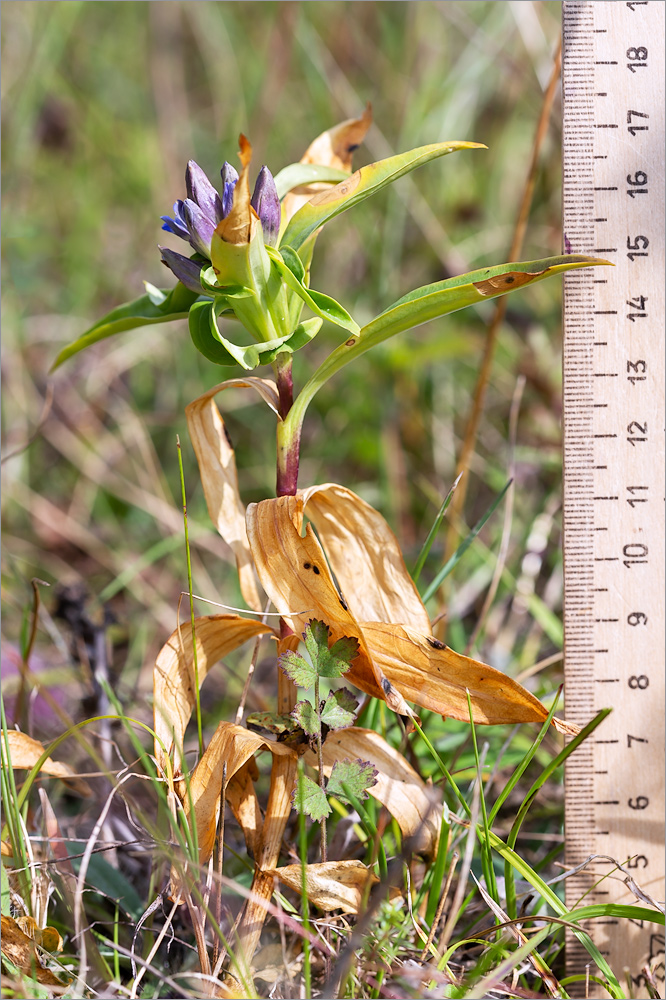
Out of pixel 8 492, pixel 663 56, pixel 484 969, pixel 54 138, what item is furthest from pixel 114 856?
pixel 54 138

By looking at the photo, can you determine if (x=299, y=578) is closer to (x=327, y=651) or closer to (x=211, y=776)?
(x=327, y=651)

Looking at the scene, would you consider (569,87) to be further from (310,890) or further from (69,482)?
(69,482)

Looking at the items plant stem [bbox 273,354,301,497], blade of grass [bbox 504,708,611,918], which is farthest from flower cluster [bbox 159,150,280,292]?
blade of grass [bbox 504,708,611,918]

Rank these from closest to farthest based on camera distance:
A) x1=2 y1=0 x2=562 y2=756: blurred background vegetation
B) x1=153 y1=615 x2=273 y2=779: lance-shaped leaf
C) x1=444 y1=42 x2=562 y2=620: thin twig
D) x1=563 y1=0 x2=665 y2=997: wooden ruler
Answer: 1. x1=153 y1=615 x2=273 y2=779: lance-shaped leaf
2. x1=563 y1=0 x2=665 y2=997: wooden ruler
3. x1=444 y1=42 x2=562 y2=620: thin twig
4. x1=2 y1=0 x2=562 y2=756: blurred background vegetation

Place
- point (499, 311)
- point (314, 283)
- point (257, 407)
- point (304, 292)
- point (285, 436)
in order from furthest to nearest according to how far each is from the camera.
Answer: point (314, 283)
point (257, 407)
point (499, 311)
point (285, 436)
point (304, 292)

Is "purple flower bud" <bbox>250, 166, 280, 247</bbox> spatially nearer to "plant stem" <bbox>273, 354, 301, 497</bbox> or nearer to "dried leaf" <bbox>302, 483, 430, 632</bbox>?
"plant stem" <bbox>273, 354, 301, 497</bbox>

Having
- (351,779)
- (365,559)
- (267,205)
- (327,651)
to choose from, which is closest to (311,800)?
(351,779)
